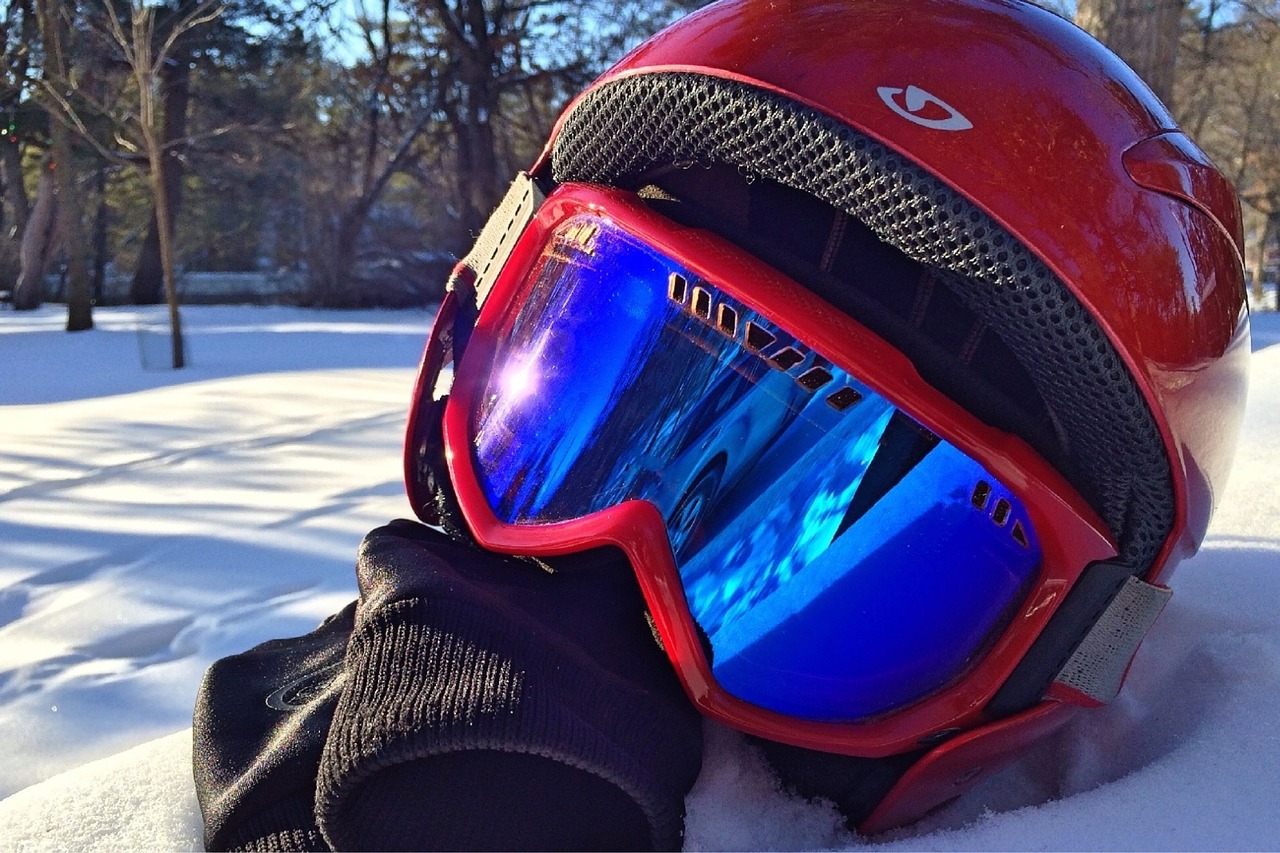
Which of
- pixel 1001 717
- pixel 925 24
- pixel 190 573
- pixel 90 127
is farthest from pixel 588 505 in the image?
pixel 90 127

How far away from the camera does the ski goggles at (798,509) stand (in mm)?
867

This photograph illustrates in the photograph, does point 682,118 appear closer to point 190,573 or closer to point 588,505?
point 588,505

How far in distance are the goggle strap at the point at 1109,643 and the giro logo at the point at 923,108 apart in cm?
45

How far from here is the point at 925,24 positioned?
36.2 inches

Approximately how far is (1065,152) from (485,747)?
71 cm

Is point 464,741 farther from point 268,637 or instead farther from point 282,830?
point 268,637

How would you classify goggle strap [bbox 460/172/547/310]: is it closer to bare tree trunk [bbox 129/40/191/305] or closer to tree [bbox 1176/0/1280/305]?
bare tree trunk [bbox 129/40/191/305]

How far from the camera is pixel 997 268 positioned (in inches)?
32.6

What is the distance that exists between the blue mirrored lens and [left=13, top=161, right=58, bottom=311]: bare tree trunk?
14.0 meters

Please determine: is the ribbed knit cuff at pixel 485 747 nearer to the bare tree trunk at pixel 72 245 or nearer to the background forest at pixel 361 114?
the bare tree trunk at pixel 72 245

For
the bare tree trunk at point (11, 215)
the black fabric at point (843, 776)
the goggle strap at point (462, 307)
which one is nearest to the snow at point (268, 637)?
the black fabric at point (843, 776)

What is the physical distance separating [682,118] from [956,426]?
16.2 inches

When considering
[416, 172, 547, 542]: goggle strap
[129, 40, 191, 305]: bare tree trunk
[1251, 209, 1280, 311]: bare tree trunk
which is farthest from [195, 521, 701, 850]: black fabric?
[1251, 209, 1280, 311]: bare tree trunk

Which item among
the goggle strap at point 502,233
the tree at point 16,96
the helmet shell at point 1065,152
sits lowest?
the tree at point 16,96
